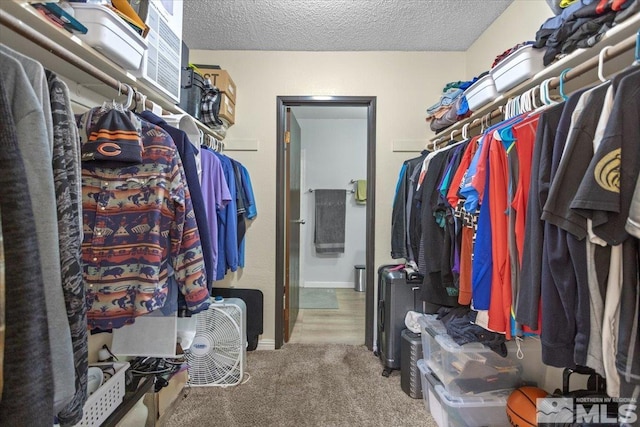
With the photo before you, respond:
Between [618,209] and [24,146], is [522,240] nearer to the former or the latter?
[618,209]

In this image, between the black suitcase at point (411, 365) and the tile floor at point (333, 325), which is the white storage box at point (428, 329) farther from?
the tile floor at point (333, 325)

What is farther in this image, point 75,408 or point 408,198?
point 408,198

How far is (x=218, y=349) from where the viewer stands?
6.19 feet

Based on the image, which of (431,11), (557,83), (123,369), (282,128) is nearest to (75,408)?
(123,369)

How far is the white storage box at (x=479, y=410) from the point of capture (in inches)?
53.4

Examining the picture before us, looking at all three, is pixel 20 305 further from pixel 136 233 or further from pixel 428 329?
pixel 428 329

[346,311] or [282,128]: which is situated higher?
[282,128]

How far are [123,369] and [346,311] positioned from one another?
2.42 m

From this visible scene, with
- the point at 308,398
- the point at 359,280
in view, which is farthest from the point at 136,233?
the point at 359,280

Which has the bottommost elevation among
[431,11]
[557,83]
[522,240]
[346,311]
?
[346,311]

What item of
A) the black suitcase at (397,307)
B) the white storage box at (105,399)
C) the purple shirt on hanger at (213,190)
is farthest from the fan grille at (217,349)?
the black suitcase at (397,307)

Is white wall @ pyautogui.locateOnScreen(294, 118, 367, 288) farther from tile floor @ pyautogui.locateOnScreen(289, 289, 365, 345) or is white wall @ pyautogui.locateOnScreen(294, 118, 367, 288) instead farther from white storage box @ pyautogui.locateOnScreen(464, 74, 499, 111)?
white storage box @ pyautogui.locateOnScreen(464, 74, 499, 111)

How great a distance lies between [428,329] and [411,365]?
30cm

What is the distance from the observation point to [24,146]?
0.58m
